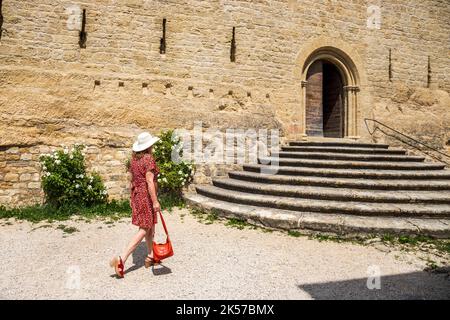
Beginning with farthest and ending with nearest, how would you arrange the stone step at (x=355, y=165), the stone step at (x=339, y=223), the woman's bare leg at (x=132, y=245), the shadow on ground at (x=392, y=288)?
the stone step at (x=355, y=165)
the stone step at (x=339, y=223)
the woman's bare leg at (x=132, y=245)
the shadow on ground at (x=392, y=288)

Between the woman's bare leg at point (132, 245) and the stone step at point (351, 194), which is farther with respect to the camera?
the stone step at point (351, 194)

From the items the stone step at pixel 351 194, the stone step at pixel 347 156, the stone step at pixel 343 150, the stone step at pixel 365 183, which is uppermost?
the stone step at pixel 343 150

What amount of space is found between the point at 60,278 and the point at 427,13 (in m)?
12.4

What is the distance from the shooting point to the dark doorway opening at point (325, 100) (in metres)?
9.30

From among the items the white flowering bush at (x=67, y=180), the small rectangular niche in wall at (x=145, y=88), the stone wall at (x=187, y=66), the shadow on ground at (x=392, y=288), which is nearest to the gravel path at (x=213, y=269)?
the shadow on ground at (x=392, y=288)

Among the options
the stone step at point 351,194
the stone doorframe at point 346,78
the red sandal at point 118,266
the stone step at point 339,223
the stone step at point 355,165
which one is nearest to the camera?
the red sandal at point 118,266

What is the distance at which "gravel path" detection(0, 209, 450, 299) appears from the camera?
275 cm

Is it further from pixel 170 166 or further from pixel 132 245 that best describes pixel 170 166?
pixel 132 245

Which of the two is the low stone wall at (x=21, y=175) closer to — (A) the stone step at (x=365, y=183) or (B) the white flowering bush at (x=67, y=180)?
(B) the white flowering bush at (x=67, y=180)

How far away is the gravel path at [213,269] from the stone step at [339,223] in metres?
0.29

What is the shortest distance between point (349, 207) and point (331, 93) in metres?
6.08

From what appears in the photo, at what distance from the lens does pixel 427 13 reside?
9891 mm
